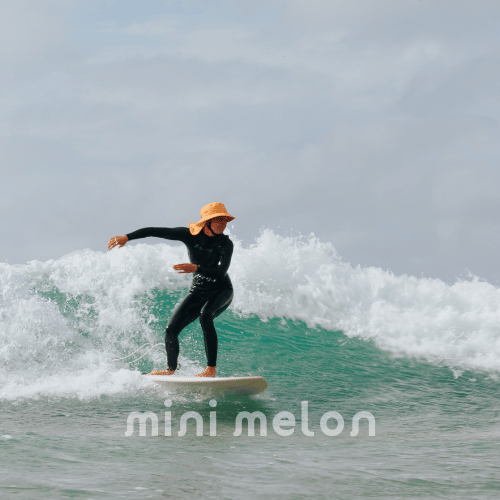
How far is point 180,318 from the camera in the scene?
6.09 meters

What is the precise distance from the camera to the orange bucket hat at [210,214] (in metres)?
5.73

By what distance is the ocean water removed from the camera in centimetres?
343

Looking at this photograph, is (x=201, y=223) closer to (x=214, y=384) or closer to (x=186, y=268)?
(x=186, y=268)

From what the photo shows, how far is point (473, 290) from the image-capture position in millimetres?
12578

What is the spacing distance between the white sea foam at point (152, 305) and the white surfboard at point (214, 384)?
45 cm

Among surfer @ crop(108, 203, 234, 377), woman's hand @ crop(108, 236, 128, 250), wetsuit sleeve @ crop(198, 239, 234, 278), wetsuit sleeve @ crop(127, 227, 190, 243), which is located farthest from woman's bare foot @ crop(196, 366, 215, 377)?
woman's hand @ crop(108, 236, 128, 250)

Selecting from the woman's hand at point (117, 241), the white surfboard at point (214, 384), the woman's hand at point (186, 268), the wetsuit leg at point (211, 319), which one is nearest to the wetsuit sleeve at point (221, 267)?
the woman's hand at point (186, 268)

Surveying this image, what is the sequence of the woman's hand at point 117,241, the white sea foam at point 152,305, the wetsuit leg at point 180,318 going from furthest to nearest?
the white sea foam at point 152,305, the wetsuit leg at point 180,318, the woman's hand at point 117,241

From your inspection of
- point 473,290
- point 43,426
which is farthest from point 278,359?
point 473,290

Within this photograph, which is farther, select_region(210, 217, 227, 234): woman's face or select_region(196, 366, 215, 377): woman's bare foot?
select_region(196, 366, 215, 377): woman's bare foot

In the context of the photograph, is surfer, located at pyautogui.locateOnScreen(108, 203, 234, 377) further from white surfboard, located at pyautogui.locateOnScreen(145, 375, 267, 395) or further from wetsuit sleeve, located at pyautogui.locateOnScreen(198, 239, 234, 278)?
white surfboard, located at pyautogui.locateOnScreen(145, 375, 267, 395)

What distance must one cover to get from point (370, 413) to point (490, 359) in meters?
4.39

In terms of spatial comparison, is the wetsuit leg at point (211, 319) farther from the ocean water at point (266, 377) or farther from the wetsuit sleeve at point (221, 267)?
the ocean water at point (266, 377)

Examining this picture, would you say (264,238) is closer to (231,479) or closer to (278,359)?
(278,359)
